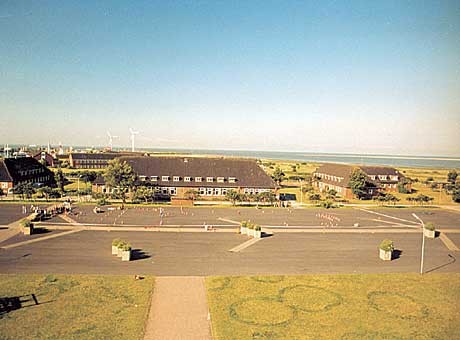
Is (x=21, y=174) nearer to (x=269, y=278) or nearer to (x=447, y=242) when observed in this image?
(x=269, y=278)

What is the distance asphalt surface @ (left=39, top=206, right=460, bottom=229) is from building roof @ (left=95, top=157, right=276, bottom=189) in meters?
12.2

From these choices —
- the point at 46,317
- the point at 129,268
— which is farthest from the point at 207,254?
the point at 46,317

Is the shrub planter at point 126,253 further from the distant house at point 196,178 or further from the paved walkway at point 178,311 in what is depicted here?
the distant house at point 196,178

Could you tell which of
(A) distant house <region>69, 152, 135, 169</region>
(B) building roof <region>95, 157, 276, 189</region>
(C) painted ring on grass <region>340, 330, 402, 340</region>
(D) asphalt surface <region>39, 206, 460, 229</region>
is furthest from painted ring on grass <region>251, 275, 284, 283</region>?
(A) distant house <region>69, 152, 135, 169</region>

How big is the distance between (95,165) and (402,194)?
371 feet

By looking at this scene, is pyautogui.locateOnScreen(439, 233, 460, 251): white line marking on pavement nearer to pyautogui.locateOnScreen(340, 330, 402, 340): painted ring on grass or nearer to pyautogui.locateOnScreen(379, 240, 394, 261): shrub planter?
pyautogui.locateOnScreen(379, 240, 394, 261): shrub planter

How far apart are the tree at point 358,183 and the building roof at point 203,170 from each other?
19.6 meters

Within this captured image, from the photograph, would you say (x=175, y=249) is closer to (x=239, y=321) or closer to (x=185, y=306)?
(x=185, y=306)

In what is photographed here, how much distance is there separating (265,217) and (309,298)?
31.9 meters

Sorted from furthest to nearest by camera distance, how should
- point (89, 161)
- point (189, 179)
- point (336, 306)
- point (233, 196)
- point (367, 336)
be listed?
1. point (89, 161)
2. point (189, 179)
3. point (233, 196)
4. point (336, 306)
5. point (367, 336)

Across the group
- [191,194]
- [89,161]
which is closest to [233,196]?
[191,194]

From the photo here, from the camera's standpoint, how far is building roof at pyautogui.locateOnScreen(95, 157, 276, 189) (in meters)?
74.4

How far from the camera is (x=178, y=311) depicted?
71.5ft

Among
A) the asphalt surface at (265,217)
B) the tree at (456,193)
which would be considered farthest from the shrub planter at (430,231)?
the tree at (456,193)
